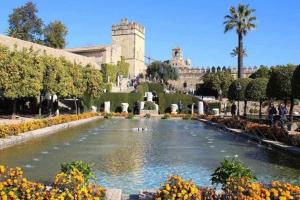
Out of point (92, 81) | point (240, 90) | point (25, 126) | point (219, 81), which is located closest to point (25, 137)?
point (25, 126)

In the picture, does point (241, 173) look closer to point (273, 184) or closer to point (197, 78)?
point (273, 184)

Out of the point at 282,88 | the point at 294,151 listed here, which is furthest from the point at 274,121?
the point at 294,151

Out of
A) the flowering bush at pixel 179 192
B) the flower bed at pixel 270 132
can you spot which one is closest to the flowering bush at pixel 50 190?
the flowering bush at pixel 179 192

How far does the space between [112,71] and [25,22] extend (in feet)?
45.8

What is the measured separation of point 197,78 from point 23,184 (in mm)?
88659

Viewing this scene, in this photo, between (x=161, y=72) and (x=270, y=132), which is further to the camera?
(x=161, y=72)

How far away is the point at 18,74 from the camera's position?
2600 cm

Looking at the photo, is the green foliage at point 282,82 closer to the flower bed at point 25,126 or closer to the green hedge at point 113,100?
the flower bed at point 25,126

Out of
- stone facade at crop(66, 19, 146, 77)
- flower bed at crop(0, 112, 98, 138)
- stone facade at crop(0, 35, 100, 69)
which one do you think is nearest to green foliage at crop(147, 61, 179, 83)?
stone facade at crop(66, 19, 146, 77)

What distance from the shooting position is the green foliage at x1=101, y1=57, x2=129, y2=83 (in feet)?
198

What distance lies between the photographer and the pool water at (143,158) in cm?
940

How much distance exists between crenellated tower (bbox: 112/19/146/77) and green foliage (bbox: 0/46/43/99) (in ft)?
180

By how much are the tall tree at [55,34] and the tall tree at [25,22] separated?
1521 mm

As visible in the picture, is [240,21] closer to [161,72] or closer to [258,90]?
[258,90]
